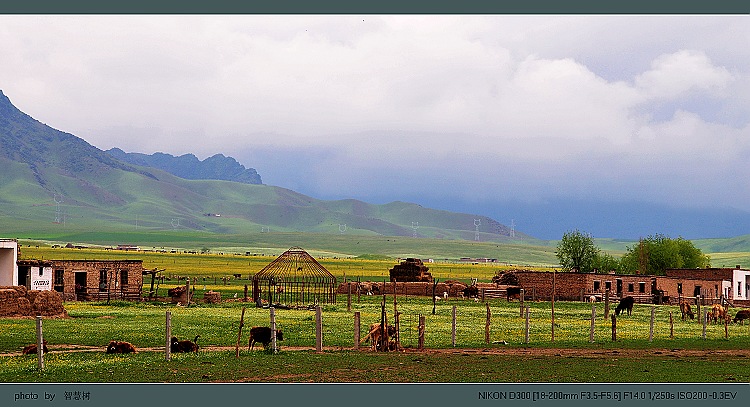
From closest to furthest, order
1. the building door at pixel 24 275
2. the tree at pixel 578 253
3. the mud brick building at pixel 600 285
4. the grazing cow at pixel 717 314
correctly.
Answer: the grazing cow at pixel 717 314, the building door at pixel 24 275, the mud brick building at pixel 600 285, the tree at pixel 578 253

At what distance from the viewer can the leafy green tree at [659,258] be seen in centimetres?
12588

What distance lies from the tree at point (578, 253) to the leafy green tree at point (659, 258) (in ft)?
13.7

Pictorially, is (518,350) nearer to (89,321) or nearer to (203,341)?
(203,341)

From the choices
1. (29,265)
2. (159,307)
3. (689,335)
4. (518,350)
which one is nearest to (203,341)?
(518,350)

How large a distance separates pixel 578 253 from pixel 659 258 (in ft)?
31.9

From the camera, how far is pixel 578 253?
423ft

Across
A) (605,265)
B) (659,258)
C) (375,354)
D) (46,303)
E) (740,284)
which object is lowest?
(375,354)

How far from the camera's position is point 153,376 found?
25750 mm

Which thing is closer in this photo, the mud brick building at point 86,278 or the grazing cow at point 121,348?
the grazing cow at point 121,348

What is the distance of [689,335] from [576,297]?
40.2 m

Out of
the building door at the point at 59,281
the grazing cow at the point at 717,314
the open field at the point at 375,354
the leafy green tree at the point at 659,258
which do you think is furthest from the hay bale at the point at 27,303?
the leafy green tree at the point at 659,258

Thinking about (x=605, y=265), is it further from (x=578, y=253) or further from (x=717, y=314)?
(x=717, y=314)

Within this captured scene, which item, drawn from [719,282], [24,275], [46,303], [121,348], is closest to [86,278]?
[24,275]

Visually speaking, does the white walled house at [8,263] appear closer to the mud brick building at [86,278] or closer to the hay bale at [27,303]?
the mud brick building at [86,278]
